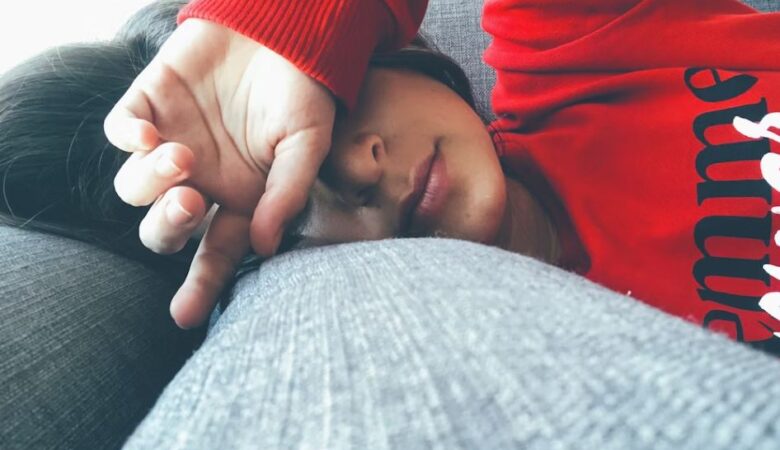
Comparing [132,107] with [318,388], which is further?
[132,107]

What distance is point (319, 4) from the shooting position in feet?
1.74

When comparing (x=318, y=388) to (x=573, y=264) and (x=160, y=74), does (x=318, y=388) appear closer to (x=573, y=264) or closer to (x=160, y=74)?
(x=160, y=74)

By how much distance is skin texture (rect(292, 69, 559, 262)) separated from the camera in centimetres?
54

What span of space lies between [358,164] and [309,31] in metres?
0.12

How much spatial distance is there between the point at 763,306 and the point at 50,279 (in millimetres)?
622

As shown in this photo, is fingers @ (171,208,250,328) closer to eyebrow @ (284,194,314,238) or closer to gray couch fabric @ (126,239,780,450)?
eyebrow @ (284,194,314,238)

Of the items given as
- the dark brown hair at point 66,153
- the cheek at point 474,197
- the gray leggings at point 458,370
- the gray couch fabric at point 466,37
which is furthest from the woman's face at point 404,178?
the gray couch fabric at point 466,37

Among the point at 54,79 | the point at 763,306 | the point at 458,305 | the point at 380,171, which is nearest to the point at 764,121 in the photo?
the point at 763,306

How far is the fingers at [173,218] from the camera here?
396 millimetres

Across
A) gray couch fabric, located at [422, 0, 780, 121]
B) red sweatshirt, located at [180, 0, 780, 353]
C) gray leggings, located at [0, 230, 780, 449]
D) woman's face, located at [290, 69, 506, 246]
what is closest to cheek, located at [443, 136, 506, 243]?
woman's face, located at [290, 69, 506, 246]

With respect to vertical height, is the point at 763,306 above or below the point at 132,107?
below

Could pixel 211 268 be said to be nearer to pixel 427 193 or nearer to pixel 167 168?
pixel 167 168

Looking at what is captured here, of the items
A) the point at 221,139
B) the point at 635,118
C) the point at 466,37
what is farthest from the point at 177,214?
the point at 466,37

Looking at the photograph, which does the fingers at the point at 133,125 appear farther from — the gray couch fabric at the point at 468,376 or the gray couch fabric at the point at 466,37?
the gray couch fabric at the point at 466,37
